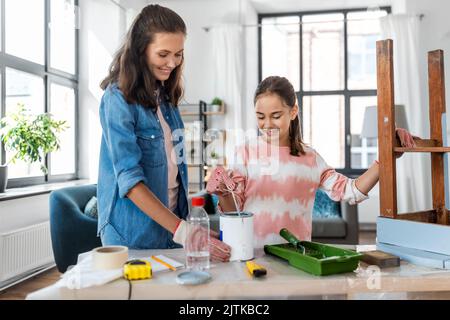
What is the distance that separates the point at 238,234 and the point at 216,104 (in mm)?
3823

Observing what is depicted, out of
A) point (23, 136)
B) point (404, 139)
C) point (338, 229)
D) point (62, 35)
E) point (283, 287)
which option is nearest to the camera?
point (283, 287)

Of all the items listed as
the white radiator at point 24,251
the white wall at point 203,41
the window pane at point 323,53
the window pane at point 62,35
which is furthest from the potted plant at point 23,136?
the window pane at point 323,53

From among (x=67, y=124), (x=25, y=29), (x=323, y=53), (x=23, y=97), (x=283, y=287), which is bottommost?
(x=283, y=287)

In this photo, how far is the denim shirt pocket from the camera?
1.08 m

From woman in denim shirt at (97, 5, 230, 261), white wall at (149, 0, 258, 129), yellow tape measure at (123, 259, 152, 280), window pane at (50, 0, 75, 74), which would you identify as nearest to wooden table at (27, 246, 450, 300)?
yellow tape measure at (123, 259, 152, 280)

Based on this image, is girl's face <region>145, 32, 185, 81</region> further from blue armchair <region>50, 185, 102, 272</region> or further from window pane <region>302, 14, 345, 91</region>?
window pane <region>302, 14, 345, 91</region>

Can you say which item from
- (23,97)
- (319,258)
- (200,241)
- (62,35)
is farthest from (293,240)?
(62,35)

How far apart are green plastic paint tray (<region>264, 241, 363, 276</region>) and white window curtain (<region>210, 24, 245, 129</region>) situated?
3.81 m

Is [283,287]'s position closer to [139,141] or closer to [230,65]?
[139,141]

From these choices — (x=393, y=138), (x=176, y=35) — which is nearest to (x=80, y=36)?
(x=176, y=35)

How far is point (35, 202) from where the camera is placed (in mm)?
3072

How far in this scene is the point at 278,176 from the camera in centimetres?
123

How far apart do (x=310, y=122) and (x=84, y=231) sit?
329 centimetres
